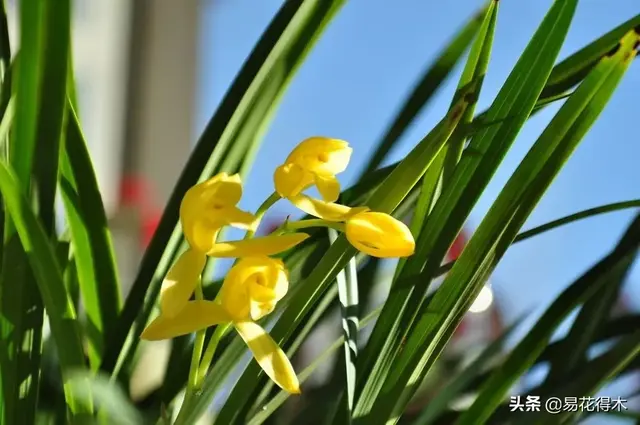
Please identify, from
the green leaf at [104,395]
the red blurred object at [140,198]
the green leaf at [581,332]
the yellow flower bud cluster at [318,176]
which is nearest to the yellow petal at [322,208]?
the yellow flower bud cluster at [318,176]

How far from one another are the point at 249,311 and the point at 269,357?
23 millimetres

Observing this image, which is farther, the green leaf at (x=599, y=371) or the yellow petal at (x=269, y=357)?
the green leaf at (x=599, y=371)

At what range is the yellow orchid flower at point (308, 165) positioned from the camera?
30cm

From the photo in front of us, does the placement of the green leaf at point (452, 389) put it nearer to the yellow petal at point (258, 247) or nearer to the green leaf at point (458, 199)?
the green leaf at point (458, 199)

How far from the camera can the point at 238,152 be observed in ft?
1.54


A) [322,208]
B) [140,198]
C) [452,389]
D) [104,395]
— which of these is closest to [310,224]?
[322,208]

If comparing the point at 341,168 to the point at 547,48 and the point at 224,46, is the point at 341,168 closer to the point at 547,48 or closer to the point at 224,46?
the point at 547,48

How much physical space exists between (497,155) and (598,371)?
0.50ft

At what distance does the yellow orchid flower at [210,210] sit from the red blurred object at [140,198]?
0.77 metres

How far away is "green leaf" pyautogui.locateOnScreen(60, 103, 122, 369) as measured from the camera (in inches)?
17.1

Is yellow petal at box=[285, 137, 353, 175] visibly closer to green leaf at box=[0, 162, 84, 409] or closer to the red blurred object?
green leaf at box=[0, 162, 84, 409]

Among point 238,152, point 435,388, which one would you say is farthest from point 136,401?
point 435,388

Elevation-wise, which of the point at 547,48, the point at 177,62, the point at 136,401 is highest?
the point at 177,62

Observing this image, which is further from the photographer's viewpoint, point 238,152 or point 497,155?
point 238,152
